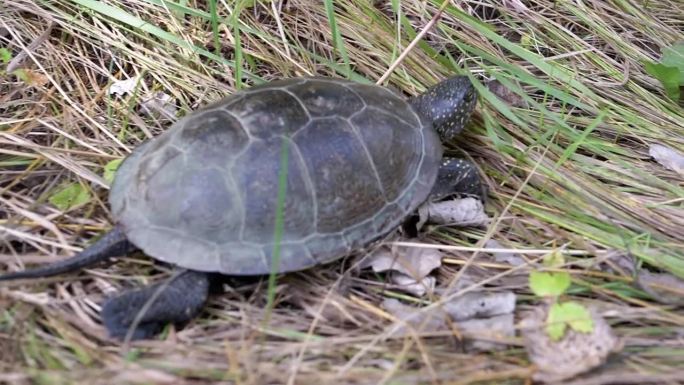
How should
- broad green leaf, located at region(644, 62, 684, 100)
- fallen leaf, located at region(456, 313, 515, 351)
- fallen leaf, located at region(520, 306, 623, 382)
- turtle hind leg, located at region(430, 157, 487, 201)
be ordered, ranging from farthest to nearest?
broad green leaf, located at region(644, 62, 684, 100)
turtle hind leg, located at region(430, 157, 487, 201)
fallen leaf, located at region(456, 313, 515, 351)
fallen leaf, located at region(520, 306, 623, 382)

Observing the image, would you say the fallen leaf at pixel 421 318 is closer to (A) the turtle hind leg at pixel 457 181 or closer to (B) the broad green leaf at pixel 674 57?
(A) the turtle hind leg at pixel 457 181

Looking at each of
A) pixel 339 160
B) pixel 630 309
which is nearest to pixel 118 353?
pixel 339 160

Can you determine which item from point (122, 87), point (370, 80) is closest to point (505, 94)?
point (370, 80)

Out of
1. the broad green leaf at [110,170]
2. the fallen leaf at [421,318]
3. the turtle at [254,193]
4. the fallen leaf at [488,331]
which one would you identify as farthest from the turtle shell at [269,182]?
the fallen leaf at [488,331]

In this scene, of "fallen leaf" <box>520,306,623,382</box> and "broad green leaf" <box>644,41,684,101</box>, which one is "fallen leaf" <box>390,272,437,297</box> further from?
"broad green leaf" <box>644,41,684,101</box>

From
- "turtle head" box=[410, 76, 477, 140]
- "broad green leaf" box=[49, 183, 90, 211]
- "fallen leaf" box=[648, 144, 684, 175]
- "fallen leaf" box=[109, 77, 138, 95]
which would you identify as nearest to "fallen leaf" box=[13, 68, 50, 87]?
"fallen leaf" box=[109, 77, 138, 95]

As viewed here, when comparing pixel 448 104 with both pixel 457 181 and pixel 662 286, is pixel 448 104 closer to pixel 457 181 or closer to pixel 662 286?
pixel 457 181
